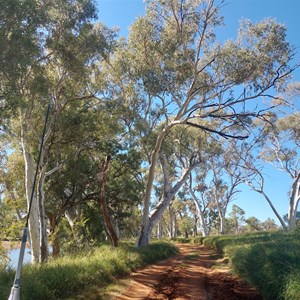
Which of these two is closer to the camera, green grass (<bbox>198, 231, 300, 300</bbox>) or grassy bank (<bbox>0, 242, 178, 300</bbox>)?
green grass (<bbox>198, 231, 300, 300</bbox>)

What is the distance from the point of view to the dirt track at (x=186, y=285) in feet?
28.9

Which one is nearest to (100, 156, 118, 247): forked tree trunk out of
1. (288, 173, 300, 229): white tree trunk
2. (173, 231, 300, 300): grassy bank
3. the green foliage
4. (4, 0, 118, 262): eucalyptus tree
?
(4, 0, 118, 262): eucalyptus tree

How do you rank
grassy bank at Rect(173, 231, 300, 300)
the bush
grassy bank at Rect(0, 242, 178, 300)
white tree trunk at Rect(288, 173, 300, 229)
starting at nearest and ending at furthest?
grassy bank at Rect(173, 231, 300, 300) < the bush < grassy bank at Rect(0, 242, 178, 300) < white tree trunk at Rect(288, 173, 300, 229)

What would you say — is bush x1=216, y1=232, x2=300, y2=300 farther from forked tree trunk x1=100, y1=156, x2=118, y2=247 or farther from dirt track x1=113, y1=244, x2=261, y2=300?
forked tree trunk x1=100, y1=156, x2=118, y2=247

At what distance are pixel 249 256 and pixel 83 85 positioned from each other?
1218 cm

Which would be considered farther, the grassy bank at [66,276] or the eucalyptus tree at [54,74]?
the eucalyptus tree at [54,74]

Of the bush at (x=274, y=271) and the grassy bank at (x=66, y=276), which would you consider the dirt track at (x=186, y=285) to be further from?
the grassy bank at (x=66, y=276)

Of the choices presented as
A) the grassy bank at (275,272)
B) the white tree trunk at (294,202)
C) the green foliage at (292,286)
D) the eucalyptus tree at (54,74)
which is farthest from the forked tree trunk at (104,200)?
the white tree trunk at (294,202)

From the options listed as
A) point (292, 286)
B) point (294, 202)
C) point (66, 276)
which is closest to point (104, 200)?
point (66, 276)

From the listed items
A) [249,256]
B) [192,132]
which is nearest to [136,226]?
[192,132]

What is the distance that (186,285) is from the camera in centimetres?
1034

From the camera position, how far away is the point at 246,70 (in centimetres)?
1686

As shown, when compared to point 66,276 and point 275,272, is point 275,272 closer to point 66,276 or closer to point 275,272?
point 275,272

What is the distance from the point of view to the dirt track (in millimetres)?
8820
